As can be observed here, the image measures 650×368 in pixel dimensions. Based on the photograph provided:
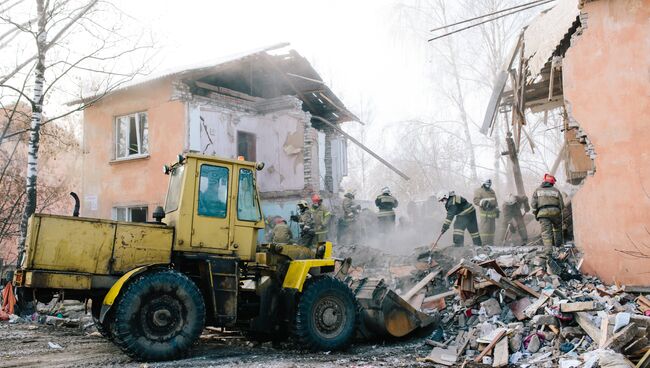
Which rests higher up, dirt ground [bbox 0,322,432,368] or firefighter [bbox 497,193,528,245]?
firefighter [bbox 497,193,528,245]

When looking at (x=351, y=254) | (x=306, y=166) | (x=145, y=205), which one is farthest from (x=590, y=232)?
(x=145, y=205)

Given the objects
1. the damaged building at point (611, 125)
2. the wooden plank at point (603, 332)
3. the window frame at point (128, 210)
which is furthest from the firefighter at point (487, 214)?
the window frame at point (128, 210)

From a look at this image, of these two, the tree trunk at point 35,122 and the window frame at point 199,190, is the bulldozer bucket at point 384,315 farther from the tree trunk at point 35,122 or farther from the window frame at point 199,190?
the tree trunk at point 35,122

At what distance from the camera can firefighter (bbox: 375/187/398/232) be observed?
44.8 feet

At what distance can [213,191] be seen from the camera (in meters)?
6.68

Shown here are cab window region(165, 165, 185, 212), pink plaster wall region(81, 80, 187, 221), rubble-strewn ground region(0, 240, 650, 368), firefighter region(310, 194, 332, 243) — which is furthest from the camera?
pink plaster wall region(81, 80, 187, 221)

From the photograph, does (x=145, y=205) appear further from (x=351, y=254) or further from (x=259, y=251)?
(x=259, y=251)

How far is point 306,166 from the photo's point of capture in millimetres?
15367

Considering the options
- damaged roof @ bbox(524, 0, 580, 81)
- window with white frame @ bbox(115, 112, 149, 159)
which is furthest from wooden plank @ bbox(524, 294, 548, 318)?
window with white frame @ bbox(115, 112, 149, 159)

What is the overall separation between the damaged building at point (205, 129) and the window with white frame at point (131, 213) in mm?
28

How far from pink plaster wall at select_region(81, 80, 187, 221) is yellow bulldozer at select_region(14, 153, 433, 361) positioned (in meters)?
7.12

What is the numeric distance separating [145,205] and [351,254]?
603 cm

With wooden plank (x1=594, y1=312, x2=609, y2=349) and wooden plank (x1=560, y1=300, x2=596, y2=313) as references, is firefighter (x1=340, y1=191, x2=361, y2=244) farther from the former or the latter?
wooden plank (x1=594, y1=312, x2=609, y2=349)

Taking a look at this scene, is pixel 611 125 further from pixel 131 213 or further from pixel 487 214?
pixel 131 213
